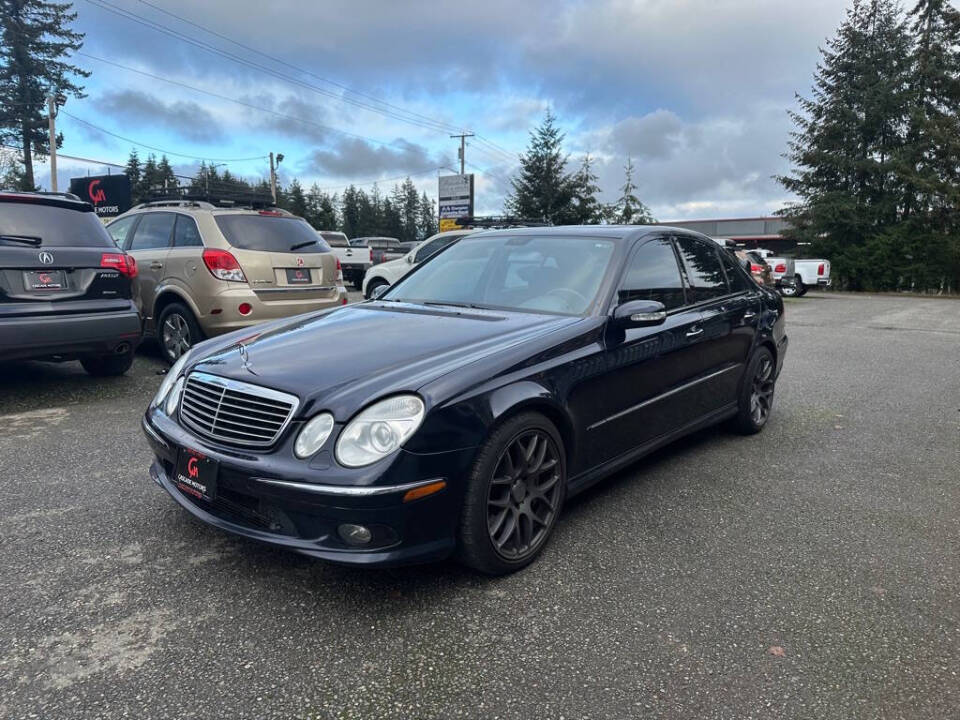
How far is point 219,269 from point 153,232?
1292mm

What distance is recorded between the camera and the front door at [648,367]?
3.47 meters

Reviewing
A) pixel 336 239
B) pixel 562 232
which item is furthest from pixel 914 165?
pixel 562 232

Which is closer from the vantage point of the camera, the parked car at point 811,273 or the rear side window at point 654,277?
the rear side window at point 654,277

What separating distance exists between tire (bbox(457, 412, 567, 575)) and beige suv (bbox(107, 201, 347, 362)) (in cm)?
449

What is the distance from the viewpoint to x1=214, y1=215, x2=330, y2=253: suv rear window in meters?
6.82

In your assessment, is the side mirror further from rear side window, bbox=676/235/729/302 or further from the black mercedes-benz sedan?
rear side window, bbox=676/235/729/302

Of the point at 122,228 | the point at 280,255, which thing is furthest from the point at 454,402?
the point at 122,228

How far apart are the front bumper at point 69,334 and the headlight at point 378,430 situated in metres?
3.92

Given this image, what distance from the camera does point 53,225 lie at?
5551mm

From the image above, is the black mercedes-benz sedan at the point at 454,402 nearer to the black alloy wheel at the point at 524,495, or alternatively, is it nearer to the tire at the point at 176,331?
the black alloy wheel at the point at 524,495

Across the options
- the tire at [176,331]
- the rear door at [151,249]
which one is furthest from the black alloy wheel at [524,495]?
the rear door at [151,249]

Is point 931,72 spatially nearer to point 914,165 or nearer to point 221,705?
point 914,165

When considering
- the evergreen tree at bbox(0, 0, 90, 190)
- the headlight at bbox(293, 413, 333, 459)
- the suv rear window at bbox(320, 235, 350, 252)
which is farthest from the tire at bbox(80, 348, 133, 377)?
the evergreen tree at bbox(0, 0, 90, 190)

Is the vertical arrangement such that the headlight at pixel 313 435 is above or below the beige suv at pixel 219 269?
below
